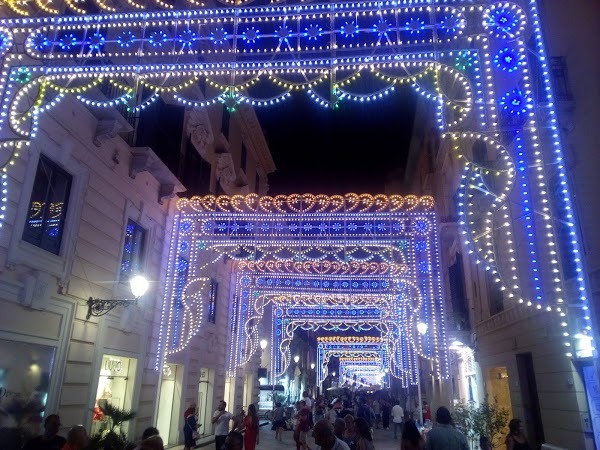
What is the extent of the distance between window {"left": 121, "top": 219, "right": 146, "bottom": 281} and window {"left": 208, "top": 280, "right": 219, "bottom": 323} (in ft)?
19.8

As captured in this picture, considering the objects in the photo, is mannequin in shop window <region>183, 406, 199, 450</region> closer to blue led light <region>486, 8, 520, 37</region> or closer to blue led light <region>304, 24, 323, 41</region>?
blue led light <region>304, 24, 323, 41</region>

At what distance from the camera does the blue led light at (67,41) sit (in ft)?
24.9

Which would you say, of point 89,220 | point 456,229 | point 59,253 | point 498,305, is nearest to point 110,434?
point 59,253

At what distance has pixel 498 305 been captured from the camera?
13.6 metres

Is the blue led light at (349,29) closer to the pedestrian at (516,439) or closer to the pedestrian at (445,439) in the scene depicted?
the pedestrian at (445,439)

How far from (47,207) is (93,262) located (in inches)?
63.5

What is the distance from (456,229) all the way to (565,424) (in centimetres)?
1013

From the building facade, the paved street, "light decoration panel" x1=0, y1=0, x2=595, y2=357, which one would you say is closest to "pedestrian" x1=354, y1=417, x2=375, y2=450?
"light decoration panel" x1=0, y1=0, x2=595, y2=357

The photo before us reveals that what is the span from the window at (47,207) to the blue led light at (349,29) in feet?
19.1

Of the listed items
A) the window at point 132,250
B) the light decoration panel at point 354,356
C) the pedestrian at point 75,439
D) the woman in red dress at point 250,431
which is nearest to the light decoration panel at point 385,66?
the pedestrian at point 75,439

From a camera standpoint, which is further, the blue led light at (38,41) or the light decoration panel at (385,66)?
the blue led light at (38,41)

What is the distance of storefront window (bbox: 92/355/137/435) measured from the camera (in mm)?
10641

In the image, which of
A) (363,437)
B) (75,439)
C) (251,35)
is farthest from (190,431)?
(251,35)

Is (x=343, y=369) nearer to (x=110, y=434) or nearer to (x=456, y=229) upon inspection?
(x=456, y=229)
